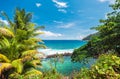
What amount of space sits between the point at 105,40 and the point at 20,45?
839 centimetres

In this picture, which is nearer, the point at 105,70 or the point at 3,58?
the point at 105,70

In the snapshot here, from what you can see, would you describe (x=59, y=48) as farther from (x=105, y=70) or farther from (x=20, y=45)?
(x=105, y=70)

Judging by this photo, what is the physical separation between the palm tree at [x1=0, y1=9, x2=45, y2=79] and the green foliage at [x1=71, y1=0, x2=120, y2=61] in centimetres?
448

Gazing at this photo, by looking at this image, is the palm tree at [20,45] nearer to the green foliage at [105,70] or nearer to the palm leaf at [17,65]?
the palm leaf at [17,65]

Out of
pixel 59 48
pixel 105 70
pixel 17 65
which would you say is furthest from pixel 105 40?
pixel 59 48

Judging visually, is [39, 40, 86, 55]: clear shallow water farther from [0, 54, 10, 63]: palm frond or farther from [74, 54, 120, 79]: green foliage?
[74, 54, 120, 79]: green foliage

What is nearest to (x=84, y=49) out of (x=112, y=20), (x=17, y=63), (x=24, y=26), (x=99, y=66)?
(x=112, y=20)

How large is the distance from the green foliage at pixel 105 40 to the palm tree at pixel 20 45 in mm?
4478

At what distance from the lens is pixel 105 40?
1880 centimetres

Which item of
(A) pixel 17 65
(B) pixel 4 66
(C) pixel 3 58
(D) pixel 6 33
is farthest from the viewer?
(D) pixel 6 33

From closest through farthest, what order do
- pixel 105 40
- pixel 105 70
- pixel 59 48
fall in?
pixel 105 70
pixel 105 40
pixel 59 48

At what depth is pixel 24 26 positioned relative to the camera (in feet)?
91.4

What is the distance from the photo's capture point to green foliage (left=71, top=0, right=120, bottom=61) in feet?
60.0

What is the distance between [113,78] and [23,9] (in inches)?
869
